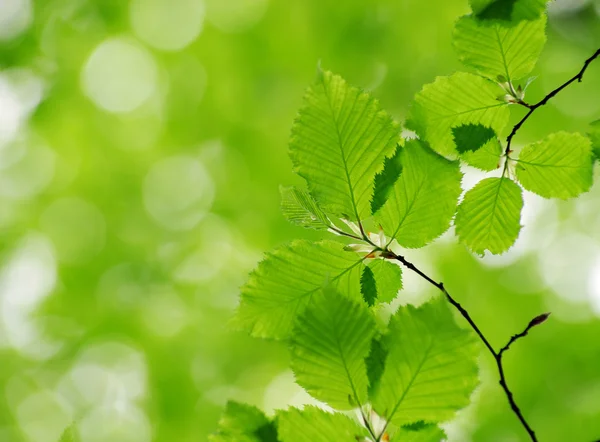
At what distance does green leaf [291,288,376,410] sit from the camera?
0.42 metres

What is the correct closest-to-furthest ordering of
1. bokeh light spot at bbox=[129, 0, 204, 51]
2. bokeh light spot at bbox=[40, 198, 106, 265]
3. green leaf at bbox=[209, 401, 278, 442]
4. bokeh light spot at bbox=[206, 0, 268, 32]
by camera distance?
1. green leaf at bbox=[209, 401, 278, 442]
2. bokeh light spot at bbox=[206, 0, 268, 32]
3. bokeh light spot at bbox=[40, 198, 106, 265]
4. bokeh light spot at bbox=[129, 0, 204, 51]

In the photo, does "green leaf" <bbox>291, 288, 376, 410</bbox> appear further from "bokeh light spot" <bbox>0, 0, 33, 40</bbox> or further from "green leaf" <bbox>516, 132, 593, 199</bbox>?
"bokeh light spot" <bbox>0, 0, 33, 40</bbox>

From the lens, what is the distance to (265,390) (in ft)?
15.9

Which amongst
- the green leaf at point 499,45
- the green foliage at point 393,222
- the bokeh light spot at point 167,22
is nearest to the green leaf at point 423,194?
the green foliage at point 393,222

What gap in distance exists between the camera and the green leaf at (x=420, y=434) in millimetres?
412

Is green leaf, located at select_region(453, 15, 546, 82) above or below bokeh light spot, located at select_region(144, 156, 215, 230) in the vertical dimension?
below

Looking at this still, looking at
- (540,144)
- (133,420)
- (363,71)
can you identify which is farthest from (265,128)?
(540,144)

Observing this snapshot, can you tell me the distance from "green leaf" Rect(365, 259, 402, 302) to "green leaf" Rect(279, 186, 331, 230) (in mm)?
75

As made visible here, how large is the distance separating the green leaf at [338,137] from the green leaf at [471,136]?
103mm

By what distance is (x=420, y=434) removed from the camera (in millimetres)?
415

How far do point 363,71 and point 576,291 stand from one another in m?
2.96

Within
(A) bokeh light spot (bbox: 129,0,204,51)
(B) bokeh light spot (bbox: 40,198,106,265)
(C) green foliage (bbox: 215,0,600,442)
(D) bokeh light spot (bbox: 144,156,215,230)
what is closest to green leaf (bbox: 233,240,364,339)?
(C) green foliage (bbox: 215,0,600,442)

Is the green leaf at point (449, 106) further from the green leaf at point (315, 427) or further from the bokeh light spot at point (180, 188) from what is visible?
the bokeh light spot at point (180, 188)

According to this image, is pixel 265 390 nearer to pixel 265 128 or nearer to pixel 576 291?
pixel 265 128
